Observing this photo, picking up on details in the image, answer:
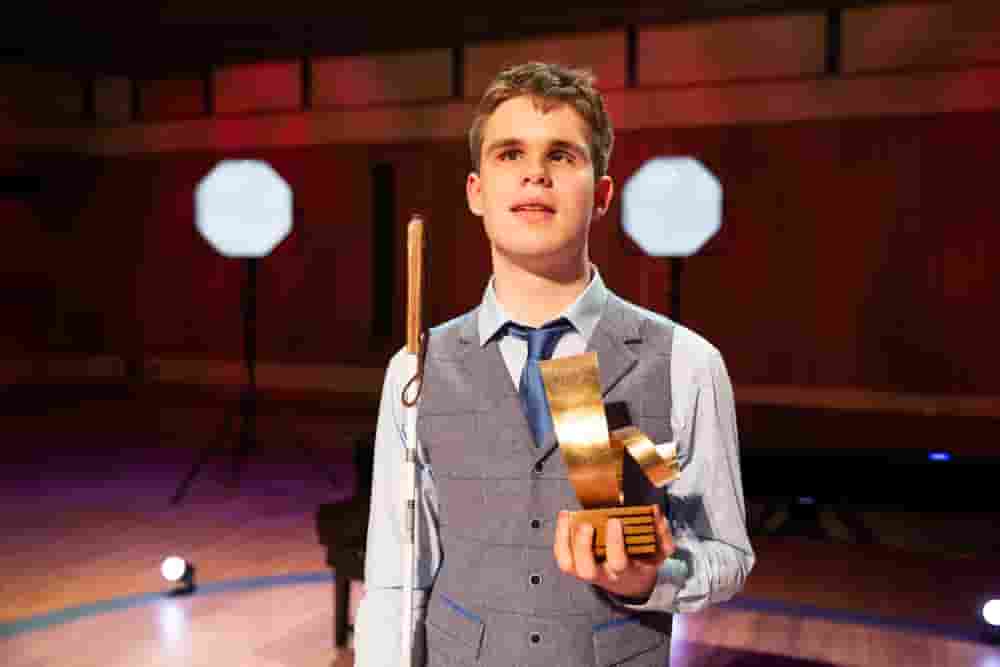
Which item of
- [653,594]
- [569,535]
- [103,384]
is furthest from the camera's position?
[103,384]

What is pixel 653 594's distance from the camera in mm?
1145

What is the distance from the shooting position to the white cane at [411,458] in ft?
3.84

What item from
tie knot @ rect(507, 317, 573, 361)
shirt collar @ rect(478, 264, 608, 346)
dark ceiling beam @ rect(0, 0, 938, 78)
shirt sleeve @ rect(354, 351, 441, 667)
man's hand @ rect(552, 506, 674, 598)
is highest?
dark ceiling beam @ rect(0, 0, 938, 78)

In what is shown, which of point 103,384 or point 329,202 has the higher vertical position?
point 329,202

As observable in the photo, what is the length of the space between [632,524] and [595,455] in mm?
79

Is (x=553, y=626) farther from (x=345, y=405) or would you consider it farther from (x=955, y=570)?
(x=345, y=405)

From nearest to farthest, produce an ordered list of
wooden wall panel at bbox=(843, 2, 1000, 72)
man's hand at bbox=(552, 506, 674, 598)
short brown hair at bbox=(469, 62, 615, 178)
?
1. man's hand at bbox=(552, 506, 674, 598)
2. short brown hair at bbox=(469, 62, 615, 178)
3. wooden wall panel at bbox=(843, 2, 1000, 72)

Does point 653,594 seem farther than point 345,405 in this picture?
No

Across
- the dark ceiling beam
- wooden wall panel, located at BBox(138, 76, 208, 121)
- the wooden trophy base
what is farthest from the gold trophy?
wooden wall panel, located at BBox(138, 76, 208, 121)

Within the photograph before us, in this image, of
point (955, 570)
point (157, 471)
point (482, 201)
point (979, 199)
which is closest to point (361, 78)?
point (157, 471)

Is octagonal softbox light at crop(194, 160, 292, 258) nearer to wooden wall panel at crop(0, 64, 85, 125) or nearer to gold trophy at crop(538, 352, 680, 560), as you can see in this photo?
gold trophy at crop(538, 352, 680, 560)

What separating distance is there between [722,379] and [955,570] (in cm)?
442

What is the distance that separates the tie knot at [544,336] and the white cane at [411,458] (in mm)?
170

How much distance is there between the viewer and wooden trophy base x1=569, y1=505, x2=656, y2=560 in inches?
35.9
